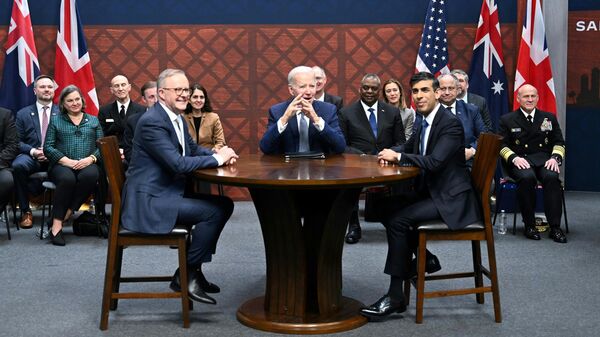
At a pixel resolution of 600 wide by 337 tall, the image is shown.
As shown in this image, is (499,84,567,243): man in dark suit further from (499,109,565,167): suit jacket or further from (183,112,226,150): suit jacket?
(183,112,226,150): suit jacket

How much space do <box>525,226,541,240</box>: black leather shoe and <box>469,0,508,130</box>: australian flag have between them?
1.87m

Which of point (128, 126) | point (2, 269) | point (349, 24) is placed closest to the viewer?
point (2, 269)

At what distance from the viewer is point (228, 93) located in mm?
8977

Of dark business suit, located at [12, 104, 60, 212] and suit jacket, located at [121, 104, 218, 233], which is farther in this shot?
dark business suit, located at [12, 104, 60, 212]

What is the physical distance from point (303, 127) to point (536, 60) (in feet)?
13.1

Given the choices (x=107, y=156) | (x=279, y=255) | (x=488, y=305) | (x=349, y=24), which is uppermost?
(x=349, y=24)

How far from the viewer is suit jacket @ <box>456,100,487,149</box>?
23.2 ft

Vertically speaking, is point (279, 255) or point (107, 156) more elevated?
point (107, 156)

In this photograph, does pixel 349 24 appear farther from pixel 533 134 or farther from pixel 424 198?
pixel 424 198

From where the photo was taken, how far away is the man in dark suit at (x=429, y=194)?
15.0ft

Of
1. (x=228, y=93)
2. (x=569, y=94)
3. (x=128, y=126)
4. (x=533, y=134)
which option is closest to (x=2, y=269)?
(x=128, y=126)

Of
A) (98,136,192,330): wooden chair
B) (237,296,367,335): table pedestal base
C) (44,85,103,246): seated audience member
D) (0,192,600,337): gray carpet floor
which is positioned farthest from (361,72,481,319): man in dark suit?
(44,85,103,246): seated audience member

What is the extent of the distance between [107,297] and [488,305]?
217 cm

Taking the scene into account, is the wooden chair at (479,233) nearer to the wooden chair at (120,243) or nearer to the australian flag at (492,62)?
the wooden chair at (120,243)
